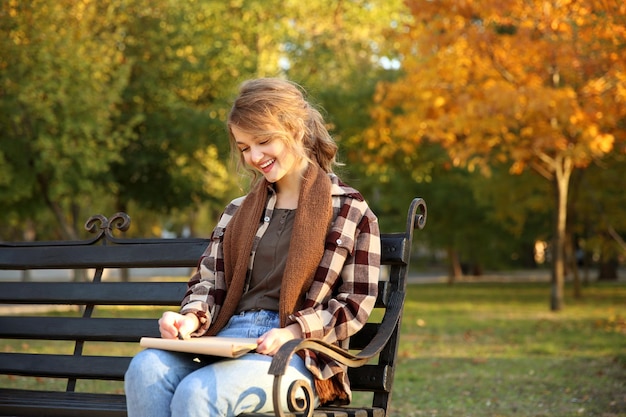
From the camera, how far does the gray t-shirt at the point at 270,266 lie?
145 inches

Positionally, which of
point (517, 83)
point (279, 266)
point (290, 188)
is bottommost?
point (279, 266)

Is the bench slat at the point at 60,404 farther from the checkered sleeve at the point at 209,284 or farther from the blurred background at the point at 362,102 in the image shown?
the blurred background at the point at 362,102

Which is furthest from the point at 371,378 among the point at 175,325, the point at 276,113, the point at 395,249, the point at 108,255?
the point at 108,255

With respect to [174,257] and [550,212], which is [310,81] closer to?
[550,212]

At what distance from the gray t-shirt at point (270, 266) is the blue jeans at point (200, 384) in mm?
358

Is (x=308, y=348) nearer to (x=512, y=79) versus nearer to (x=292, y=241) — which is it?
(x=292, y=241)

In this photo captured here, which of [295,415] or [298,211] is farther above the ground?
[298,211]

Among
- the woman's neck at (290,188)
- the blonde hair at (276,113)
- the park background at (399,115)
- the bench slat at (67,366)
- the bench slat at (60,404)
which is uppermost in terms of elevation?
the park background at (399,115)

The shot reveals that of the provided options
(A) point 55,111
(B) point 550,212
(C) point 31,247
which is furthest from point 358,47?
(C) point 31,247

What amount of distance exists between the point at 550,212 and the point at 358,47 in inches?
A: 288

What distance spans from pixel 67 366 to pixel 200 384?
1563 millimetres

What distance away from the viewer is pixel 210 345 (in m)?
3.16

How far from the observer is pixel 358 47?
2783cm

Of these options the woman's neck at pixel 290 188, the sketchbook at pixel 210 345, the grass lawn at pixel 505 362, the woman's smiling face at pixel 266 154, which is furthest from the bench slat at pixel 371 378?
the grass lawn at pixel 505 362
